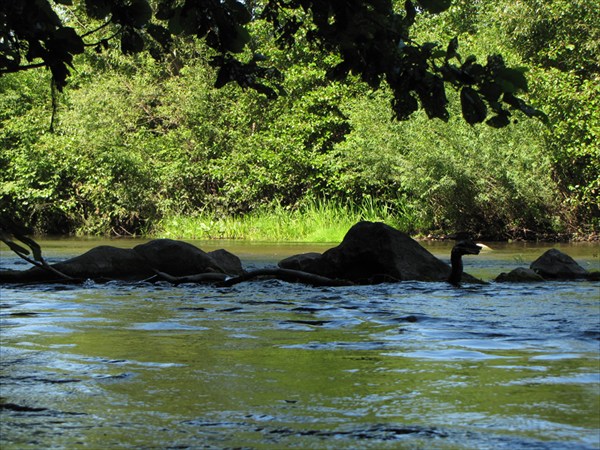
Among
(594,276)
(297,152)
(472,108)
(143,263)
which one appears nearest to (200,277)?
(143,263)

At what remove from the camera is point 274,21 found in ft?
15.7

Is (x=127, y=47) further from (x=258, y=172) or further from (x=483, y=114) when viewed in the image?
(x=258, y=172)

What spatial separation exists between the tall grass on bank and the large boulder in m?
13.8

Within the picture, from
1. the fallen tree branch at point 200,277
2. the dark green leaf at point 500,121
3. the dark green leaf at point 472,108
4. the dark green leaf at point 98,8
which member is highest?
the dark green leaf at point 98,8

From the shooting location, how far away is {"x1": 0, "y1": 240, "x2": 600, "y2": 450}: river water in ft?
10.2

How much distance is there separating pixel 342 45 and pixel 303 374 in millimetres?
1512

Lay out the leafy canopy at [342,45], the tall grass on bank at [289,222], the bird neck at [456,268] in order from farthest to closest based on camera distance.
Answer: the tall grass on bank at [289,222]
the bird neck at [456,268]
the leafy canopy at [342,45]

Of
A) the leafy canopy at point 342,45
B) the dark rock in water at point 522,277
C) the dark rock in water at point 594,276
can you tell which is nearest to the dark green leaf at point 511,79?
the leafy canopy at point 342,45

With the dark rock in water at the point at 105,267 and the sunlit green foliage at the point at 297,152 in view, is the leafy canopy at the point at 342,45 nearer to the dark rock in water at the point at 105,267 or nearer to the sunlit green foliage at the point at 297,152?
the dark rock in water at the point at 105,267

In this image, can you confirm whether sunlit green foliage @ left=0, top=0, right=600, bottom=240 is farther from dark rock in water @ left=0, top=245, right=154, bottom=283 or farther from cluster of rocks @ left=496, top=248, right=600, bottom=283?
dark rock in water @ left=0, top=245, right=154, bottom=283

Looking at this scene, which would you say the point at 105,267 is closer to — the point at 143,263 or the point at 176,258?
the point at 143,263

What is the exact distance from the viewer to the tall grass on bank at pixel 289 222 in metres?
26.2

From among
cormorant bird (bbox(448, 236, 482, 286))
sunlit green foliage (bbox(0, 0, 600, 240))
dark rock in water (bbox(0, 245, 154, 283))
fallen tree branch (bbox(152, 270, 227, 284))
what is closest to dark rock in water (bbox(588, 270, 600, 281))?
cormorant bird (bbox(448, 236, 482, 286))

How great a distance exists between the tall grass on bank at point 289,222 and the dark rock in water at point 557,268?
13845 millimetres
